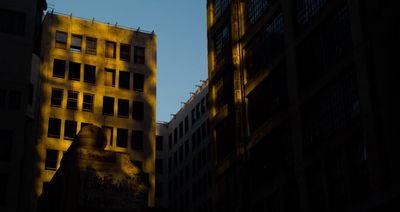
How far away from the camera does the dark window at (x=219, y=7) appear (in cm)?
6031

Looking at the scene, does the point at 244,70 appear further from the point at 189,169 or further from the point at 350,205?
the point at 189,169

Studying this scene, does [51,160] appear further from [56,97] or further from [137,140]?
[137,140]

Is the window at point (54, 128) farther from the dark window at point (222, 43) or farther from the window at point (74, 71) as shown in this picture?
the dark window at point (222, 43)

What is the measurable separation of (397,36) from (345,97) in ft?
19.3

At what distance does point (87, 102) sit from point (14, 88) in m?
24.4

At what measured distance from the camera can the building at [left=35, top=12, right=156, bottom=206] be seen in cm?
7919

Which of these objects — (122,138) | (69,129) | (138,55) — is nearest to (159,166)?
(138,55)

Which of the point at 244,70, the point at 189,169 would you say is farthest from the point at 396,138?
the point at 189,169

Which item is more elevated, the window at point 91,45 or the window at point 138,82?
the window at point 91,45

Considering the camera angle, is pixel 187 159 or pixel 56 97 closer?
pixel 56 97

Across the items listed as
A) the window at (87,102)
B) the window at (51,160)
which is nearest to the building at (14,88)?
the window at (51,160)

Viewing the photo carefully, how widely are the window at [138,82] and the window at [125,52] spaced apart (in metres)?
2.23

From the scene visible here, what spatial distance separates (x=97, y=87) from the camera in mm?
83000

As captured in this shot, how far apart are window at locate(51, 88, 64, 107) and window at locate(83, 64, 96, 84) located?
3.40m
